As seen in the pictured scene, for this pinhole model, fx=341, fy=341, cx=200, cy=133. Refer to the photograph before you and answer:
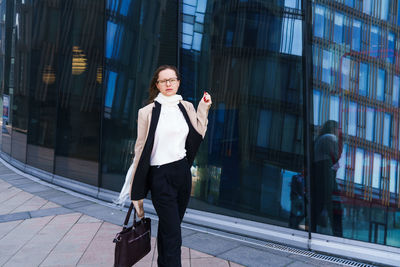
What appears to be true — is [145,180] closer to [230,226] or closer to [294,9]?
[230,226]

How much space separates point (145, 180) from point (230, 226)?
8.16 feet

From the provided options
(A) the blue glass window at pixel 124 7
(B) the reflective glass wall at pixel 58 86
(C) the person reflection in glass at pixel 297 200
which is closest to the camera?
(C) the person reflection in glass at pixel 297 200

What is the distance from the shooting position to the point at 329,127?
4.32 m

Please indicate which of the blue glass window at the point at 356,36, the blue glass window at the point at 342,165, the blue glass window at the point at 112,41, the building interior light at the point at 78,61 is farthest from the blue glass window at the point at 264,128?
the building interior light at the point at 78,61

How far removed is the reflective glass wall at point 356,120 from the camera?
13.1ft

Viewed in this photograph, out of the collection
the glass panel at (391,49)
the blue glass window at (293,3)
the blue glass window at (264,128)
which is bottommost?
the blue glass window at (264,128)

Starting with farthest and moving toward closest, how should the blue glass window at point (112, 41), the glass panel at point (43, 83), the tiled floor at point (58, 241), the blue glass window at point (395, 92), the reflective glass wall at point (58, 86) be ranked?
the glass panel at point (43, 83) → the reflective glass wall at point (58, 86) → the blue glass window at point (112, 41) → the blue glass window at point (395, 92) → the tiled floor at point (58, 241)

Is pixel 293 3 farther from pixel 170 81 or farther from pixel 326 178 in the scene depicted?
pixel 170 81

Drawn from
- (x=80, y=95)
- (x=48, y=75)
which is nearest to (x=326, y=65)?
(x=80, y=95)

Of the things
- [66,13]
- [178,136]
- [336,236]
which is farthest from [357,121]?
[66,13]

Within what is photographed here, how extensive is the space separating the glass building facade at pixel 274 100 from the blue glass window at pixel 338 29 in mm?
12

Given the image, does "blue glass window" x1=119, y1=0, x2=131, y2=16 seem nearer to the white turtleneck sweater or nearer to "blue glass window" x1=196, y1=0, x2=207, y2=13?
"blue glass window" x1=196, y1=0, x2=207, y2=13

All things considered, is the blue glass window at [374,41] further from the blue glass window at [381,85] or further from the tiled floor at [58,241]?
the tiled floor at [58,241]

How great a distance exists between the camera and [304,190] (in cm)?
442
